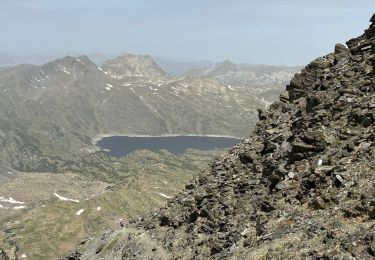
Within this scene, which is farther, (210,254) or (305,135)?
(210,254)

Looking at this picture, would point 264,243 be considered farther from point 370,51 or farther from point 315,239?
point 370,51

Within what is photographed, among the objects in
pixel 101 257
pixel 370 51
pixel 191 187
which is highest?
pixel 370 51

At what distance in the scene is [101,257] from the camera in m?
77.8

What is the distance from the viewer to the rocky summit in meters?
34.1

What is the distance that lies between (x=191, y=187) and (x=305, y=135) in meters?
33.2

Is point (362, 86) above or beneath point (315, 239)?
above

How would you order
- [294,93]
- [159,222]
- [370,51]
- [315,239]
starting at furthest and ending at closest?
1. [159,222]
2. [294,93]
3. [370,51]
4. [315,239]

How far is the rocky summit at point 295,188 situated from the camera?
1344 inches

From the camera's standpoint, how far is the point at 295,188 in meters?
43.6

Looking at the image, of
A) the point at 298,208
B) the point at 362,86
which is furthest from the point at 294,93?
the point at 298,208

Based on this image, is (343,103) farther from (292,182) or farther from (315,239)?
(315,239)

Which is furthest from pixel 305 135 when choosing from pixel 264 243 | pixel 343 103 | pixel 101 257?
pixel 101 257

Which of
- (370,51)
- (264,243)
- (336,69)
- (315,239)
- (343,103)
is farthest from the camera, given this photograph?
(336,69)

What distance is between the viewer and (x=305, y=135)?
157 ft
